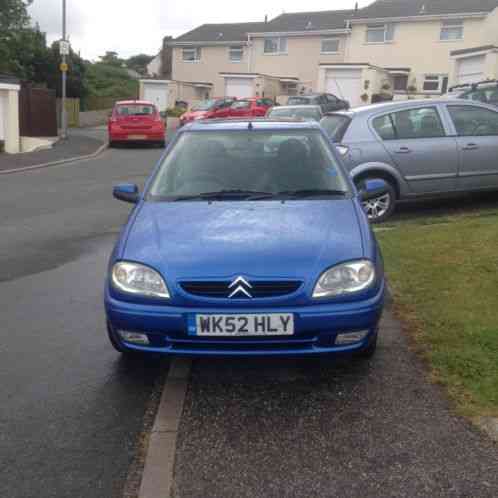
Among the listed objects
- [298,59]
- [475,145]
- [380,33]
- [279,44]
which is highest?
[380,33]

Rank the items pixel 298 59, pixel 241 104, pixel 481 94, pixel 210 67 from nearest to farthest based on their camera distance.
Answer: pixel 481 94 → pixel 241 104 → pixel 298 59 → pixel 210 67

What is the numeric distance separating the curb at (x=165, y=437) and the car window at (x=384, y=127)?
18.2ft

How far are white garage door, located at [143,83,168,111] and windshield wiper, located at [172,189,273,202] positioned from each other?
43782 mm

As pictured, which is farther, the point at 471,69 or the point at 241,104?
the point at 471,69

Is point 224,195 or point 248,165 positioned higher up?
point 248,165

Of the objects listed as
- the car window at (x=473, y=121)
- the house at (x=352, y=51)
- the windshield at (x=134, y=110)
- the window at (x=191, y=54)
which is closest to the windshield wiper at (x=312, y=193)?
the car window at (x=473, y=121)

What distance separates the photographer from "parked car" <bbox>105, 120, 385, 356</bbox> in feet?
11.5

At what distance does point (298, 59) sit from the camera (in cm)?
4572

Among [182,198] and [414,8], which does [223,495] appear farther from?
[414,8]

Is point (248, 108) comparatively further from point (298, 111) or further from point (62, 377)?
point (62, 377)

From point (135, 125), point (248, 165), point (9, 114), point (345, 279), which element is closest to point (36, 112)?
point (9, 114)

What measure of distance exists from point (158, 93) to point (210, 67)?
556cm

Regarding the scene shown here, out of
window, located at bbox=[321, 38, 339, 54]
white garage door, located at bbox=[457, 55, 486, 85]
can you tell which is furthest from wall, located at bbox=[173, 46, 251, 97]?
white garage door, located at bbox=[457, 55, 486, 85]

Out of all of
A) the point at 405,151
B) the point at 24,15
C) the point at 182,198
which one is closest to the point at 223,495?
the point at 182,198
